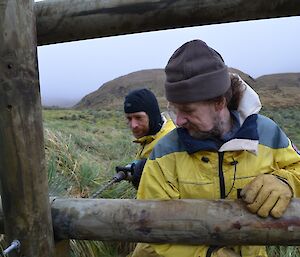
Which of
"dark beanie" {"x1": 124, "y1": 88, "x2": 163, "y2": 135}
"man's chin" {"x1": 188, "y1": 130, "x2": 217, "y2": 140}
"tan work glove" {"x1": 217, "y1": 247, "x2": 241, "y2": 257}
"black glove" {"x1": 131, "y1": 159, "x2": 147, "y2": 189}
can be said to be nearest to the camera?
"tan work glove" {"x1": 217, "y1": 247, "x2": 241, "y2": 257}

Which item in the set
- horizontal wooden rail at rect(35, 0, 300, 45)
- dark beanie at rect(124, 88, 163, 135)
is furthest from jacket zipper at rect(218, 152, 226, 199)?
dark beanie at rect(124, 88, 163, 135)

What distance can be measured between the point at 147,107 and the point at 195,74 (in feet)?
A: 5.75

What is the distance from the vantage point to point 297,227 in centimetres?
120

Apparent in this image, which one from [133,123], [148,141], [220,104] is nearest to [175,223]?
[220,104]

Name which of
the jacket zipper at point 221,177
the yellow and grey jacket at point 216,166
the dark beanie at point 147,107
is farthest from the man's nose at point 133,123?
the jacket zipper at point 221,177

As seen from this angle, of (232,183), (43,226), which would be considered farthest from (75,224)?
(232,183)

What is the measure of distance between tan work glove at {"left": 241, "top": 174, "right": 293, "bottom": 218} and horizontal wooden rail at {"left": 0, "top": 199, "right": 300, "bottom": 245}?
0.09 ft

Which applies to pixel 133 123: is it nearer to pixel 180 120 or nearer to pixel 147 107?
pixel 147 107

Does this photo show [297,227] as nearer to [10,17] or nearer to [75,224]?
[75,224]

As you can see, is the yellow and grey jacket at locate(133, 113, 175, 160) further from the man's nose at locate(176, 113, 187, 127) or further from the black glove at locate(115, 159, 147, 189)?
the man's nose at locate(176, 113, 187, 127)

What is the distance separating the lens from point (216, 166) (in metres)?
1.42

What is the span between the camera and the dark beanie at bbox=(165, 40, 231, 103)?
145 cm

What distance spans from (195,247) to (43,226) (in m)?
0.48

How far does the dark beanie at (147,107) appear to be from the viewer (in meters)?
3.18
